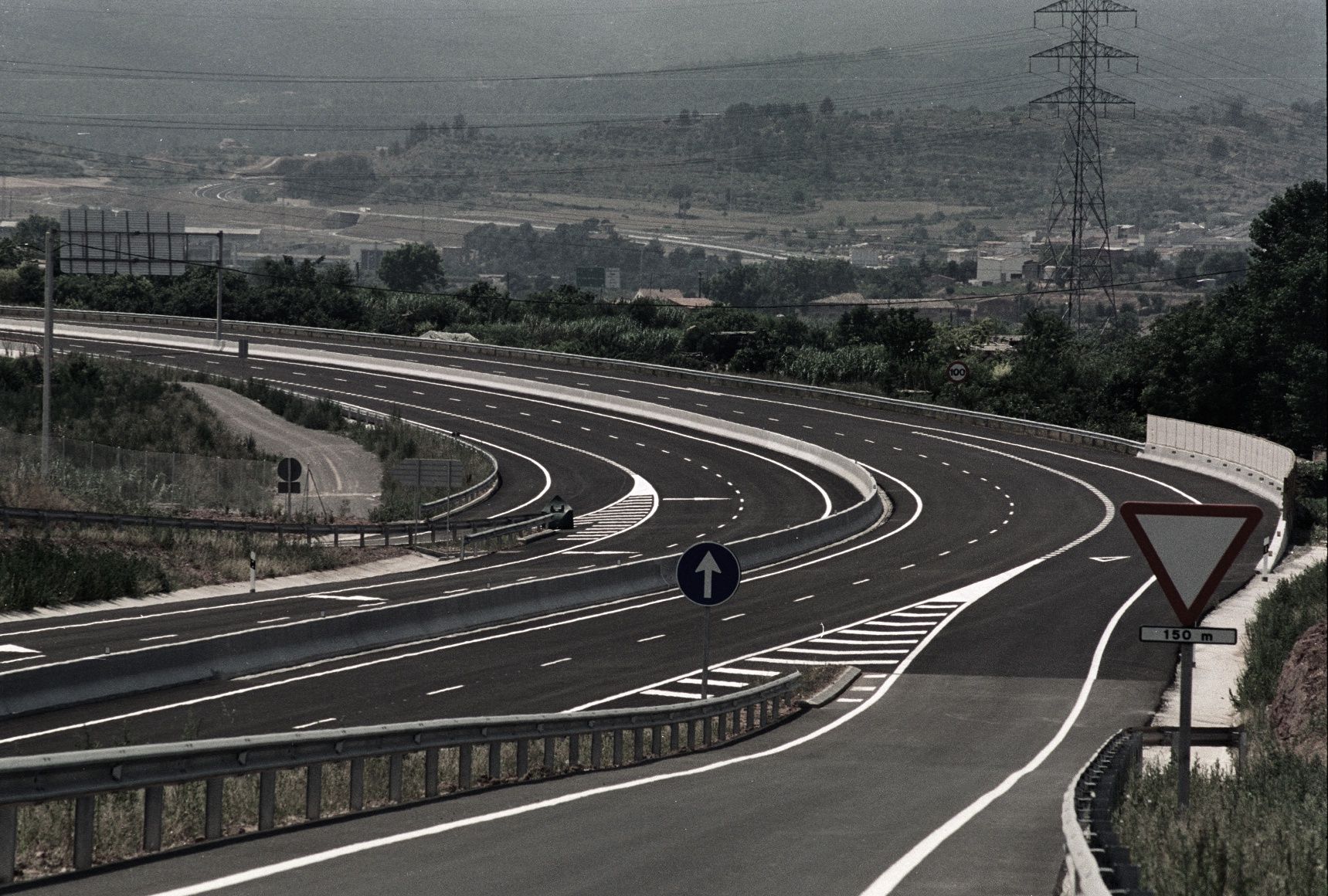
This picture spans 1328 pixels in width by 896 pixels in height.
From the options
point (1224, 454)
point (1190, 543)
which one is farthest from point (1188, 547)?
point (1224, 454)

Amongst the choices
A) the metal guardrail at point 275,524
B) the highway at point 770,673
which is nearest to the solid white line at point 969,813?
the highway at point 770,673

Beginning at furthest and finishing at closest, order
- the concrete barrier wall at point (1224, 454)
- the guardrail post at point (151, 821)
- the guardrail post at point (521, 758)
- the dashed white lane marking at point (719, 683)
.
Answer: the concrete barrier wall at point (1224, 454) < the dashed white lane marking at point (719, 683) < the guardrail post at point (521, 758) < the guardrail post at point (151, 821)

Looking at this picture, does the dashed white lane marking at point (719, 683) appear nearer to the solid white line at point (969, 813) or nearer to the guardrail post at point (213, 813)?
the solid white line at point (969, 813)

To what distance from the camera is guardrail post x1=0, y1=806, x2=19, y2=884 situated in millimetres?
10469

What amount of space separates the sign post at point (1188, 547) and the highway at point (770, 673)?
2.38m

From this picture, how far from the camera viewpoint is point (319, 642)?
3106 cm

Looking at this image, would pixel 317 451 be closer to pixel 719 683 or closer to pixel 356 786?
pixel 719 683

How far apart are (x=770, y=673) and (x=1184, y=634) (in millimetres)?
22133

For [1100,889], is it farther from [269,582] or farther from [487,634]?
[269,582]

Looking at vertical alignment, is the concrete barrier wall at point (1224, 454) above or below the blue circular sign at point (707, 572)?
below

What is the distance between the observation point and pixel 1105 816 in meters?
11.4

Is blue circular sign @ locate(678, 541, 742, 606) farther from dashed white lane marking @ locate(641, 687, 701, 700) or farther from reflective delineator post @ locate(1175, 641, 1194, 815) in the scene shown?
reflective delineator post @ locate(1175, 641, 1194, 815)

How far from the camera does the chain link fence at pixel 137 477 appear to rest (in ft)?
170

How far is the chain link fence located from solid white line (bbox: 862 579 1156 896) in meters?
30.4
